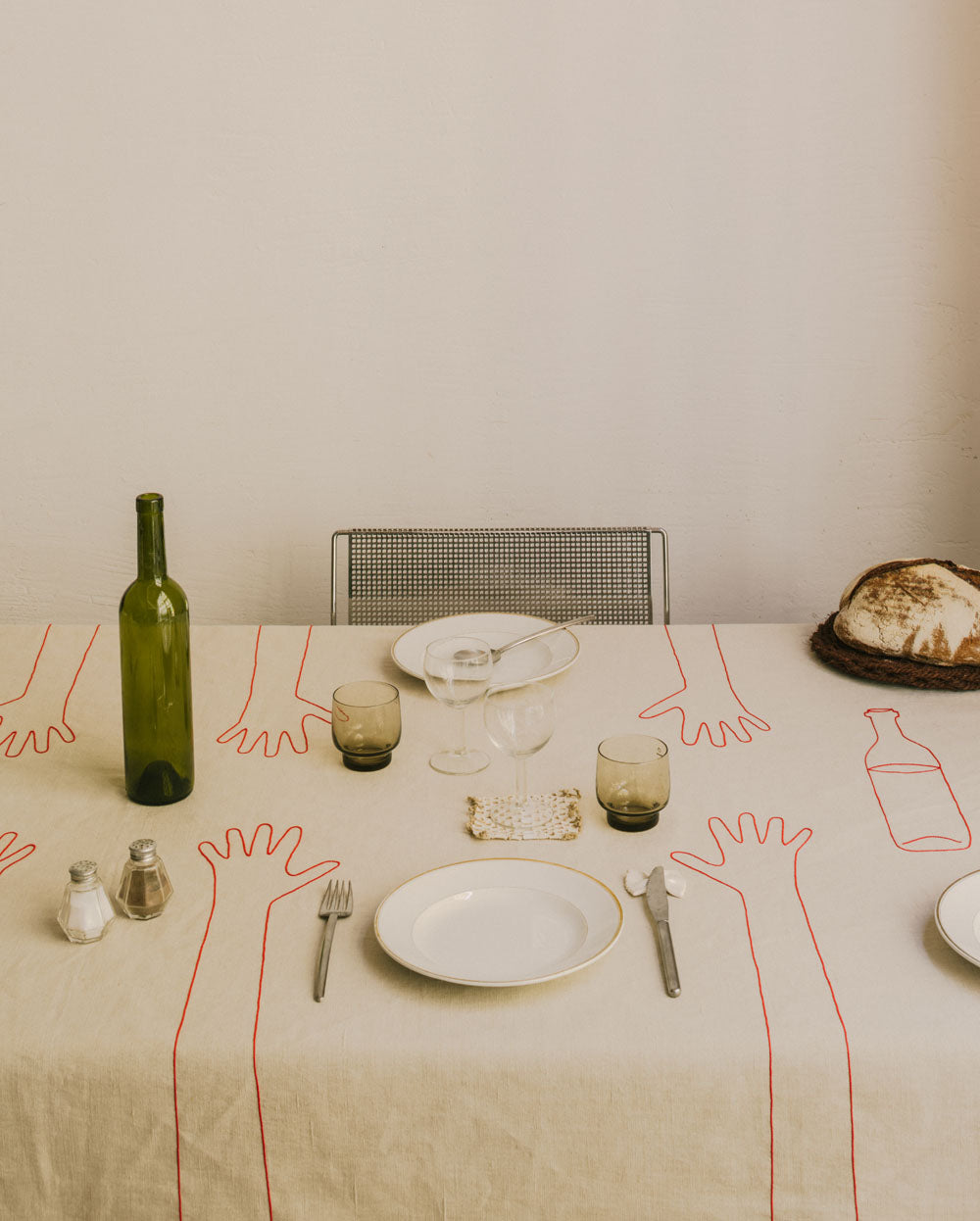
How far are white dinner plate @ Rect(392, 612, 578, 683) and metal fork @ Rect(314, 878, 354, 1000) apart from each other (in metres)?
0.55

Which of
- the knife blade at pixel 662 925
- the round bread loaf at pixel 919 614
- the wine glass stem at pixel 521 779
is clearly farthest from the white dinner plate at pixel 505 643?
the knife blade at pixel 662 925

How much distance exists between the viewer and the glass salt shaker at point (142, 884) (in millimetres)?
1069

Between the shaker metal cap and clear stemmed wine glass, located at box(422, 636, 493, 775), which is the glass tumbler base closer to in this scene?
clear stemmed wine glass, located at box(422, 636, 493, 775)

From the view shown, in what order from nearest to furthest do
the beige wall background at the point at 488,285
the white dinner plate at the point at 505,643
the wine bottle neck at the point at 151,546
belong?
the wine bottle neck at the point at 151,546, the white dinner plate at the point at 505,643, the beige wall background at the point at 488,285

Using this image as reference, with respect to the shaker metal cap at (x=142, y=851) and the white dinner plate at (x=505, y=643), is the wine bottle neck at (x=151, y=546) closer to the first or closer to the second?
the shaker metal cap at (x=142, y=851)

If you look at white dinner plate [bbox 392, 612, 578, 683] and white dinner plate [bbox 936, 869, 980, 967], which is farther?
white dinner plate [bbox 392, 612, 578, 683]

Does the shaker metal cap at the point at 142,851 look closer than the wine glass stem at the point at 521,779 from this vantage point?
Yes

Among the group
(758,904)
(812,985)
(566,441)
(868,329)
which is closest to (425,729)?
(758,904)

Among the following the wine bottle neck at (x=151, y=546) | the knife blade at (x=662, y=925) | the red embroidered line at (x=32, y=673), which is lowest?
the red embroidered line at (x=32, y=673)

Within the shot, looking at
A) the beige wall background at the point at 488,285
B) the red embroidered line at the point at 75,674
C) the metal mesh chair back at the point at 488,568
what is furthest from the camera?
the beige wall background at the point at 488,285

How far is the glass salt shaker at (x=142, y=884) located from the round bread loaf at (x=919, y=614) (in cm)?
104

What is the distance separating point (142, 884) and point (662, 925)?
1.58 feet

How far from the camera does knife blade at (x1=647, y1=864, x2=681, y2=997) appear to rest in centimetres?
97

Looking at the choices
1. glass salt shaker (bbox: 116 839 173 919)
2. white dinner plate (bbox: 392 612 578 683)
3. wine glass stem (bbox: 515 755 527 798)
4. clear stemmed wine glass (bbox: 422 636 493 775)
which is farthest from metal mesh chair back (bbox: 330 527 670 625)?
glass salt shaker (bbox: 116 839 173 919)
